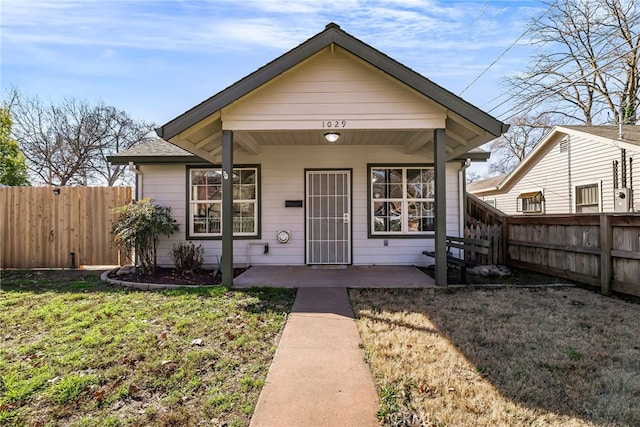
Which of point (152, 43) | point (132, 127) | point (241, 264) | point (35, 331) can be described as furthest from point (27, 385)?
point (132, 127)

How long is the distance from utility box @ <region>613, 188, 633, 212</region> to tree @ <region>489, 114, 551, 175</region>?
1278cm

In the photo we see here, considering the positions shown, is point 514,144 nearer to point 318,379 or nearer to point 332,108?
point 332,108

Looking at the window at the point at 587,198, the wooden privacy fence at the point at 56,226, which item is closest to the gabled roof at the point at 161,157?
the wooden privacy fence at the point at 56,226

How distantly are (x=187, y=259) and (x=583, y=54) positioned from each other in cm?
2179

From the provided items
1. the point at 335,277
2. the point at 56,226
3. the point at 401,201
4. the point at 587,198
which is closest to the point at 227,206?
the point at 335,277

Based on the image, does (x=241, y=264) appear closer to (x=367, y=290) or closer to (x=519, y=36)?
(x=367, y=290)

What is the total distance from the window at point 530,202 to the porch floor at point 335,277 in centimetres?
1135

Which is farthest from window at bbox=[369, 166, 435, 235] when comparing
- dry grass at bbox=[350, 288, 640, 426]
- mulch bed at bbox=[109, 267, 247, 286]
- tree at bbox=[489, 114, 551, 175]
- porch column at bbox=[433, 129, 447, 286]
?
tree at bbox=[489, 114, 551, 175]

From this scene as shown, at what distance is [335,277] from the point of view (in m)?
6.42

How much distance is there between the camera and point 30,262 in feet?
25.3

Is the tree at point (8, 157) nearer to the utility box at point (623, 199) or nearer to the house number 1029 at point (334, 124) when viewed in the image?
the house number 1029 at point (334, 124)

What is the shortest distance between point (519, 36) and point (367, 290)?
1239cm

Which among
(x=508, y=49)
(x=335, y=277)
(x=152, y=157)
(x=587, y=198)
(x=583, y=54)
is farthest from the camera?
(x=583, y=54)

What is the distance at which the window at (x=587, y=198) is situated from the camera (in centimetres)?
1231
